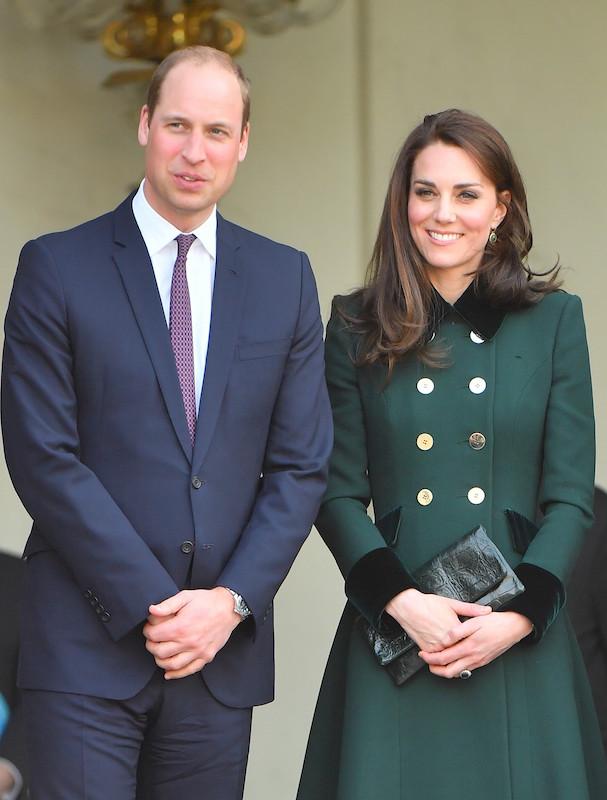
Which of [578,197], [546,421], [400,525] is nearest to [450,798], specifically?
[400,525]

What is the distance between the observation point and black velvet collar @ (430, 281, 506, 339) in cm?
372

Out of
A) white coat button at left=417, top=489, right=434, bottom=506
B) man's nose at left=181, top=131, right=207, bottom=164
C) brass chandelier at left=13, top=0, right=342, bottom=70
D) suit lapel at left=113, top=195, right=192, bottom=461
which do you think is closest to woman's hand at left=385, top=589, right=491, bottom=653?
white coat button at left=417, top=489, right=434, bottom=506

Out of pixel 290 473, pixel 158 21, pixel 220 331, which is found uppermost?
pixel 158 21

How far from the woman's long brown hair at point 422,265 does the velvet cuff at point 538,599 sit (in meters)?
0.50

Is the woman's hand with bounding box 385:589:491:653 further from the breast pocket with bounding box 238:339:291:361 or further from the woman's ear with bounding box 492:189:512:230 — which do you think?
the woman's ear with bounding box 492:189:512:230

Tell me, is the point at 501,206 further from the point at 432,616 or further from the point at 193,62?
the point at 432,616

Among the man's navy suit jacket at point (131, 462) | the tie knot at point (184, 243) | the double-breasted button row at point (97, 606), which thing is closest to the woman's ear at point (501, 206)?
the man's navy suit jacket at point (131, 462)

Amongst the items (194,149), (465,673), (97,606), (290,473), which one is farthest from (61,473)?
(465,673)

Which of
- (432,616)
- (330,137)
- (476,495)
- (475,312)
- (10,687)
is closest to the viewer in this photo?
(432,616)

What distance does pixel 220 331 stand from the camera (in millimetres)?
3445

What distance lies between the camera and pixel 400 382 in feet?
12.2

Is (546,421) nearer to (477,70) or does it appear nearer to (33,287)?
(33,287)

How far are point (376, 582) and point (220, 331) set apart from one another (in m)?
0.61

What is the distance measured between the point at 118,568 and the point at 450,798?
0.87 metres
